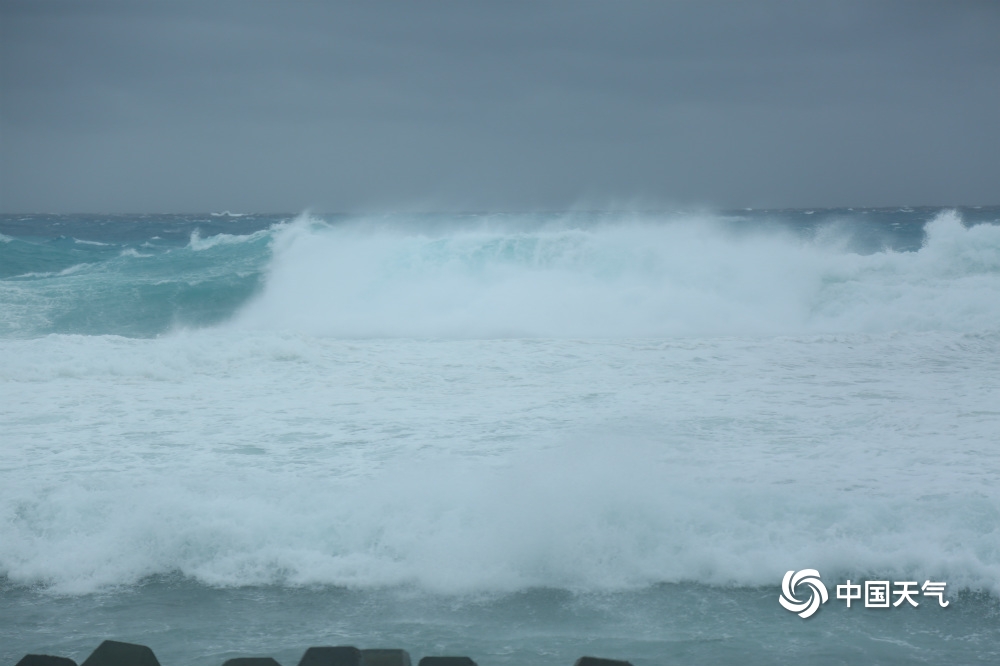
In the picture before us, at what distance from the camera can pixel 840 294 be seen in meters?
19.5

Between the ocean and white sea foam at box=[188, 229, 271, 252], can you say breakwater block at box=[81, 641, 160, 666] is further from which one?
white sea foam at box=[188, 229, 271, 252]

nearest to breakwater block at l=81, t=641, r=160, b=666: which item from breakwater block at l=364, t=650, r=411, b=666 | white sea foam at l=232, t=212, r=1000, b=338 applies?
breakwater block at l=364, t=650, r=411, b=666

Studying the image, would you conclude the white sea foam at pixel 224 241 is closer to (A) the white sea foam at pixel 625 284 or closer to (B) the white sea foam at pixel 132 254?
(B) the white sea foam at pixel 132 254

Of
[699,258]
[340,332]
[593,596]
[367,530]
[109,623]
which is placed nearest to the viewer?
[109,623]

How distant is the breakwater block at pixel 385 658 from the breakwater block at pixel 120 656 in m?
0.66

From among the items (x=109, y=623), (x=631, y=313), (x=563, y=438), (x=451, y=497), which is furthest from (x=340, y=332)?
(x=109, y=623)

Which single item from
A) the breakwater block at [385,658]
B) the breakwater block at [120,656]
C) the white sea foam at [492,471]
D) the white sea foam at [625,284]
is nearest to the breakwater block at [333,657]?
the breakwater block at [385,658]

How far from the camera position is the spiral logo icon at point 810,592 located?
5.36m

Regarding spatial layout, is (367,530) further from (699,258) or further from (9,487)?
(699,258)

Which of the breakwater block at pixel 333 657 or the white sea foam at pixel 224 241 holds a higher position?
the white sea foam at pixel 224 241

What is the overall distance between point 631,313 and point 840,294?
489 centimetres

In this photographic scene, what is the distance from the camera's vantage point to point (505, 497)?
21.9 ft

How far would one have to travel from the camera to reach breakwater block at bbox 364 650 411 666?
2834 mm

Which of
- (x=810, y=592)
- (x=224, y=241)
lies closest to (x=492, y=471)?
(x=810, y=592)
